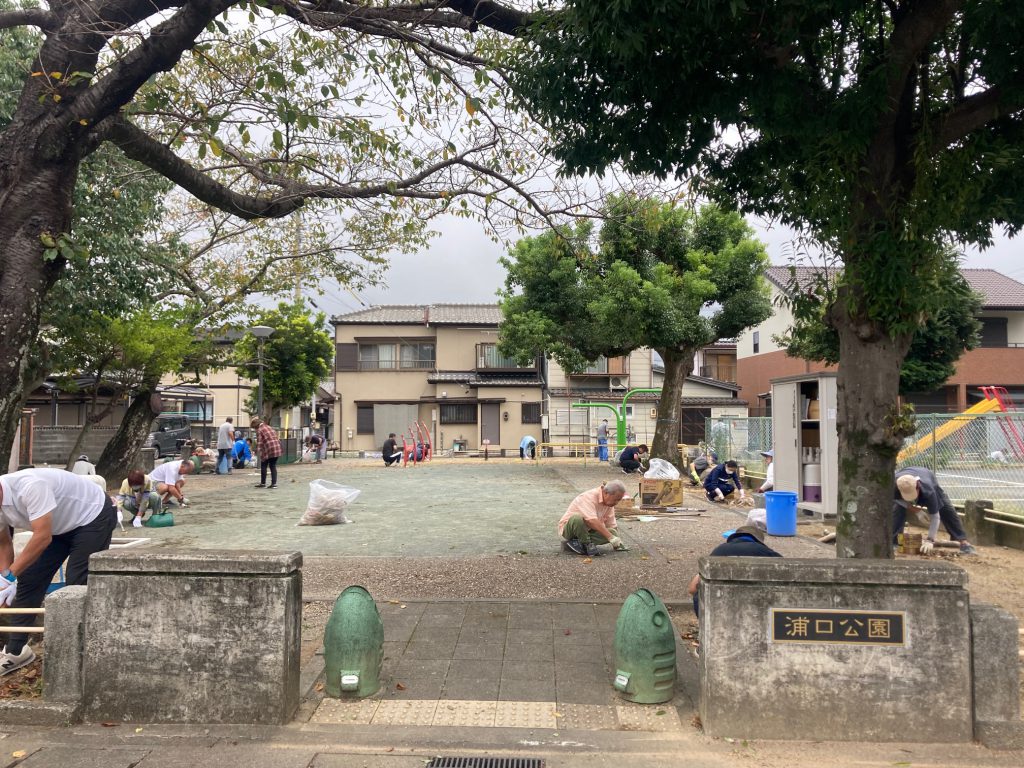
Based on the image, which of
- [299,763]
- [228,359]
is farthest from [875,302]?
[228,359]

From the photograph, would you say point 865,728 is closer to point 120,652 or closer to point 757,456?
point 120,652

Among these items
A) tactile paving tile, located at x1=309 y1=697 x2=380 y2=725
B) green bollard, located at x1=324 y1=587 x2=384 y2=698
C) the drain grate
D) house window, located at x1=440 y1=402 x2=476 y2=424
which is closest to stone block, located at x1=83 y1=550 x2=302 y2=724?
tactile paving tile, located at x1=309 y1=697 x2=380 y2=725

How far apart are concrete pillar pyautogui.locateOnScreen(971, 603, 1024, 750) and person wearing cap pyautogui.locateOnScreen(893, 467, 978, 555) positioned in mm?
5306

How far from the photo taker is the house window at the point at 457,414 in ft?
111

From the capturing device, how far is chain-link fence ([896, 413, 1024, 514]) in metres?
11.6

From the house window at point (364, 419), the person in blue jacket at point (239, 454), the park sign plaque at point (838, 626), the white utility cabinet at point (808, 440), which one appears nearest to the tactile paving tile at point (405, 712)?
the park sign plaque at point (838, 626)

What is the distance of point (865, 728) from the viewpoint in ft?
12.5

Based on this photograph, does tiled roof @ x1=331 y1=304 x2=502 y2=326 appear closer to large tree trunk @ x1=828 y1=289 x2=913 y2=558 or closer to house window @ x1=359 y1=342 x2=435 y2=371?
house window @ x1=359 y1=342 x2=435 y2=371

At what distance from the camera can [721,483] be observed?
14.3 metres

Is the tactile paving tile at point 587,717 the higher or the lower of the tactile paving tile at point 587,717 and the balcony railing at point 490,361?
the lower

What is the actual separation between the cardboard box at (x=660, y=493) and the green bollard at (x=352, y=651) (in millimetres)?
8972

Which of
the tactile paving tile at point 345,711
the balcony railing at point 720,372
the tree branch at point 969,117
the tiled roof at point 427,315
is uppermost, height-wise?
the tiled roof at point 427,315

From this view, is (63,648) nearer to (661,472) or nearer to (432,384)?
(661,472)

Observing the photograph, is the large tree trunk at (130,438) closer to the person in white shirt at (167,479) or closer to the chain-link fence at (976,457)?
the person in white shirt at (167,479)
